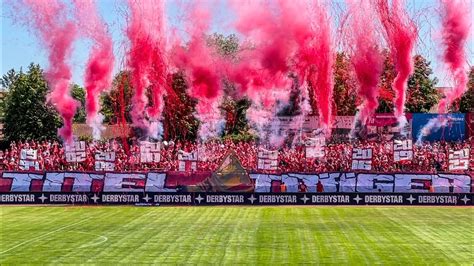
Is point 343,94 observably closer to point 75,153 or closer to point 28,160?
point 75,153

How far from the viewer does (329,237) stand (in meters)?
32.4

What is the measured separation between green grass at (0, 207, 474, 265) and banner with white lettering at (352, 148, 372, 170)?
204 inches

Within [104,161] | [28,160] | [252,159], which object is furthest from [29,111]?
[252,159]

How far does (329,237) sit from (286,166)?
2002 centimetres

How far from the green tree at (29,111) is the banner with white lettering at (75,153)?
32078 mm

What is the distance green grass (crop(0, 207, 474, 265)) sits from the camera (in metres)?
27.2

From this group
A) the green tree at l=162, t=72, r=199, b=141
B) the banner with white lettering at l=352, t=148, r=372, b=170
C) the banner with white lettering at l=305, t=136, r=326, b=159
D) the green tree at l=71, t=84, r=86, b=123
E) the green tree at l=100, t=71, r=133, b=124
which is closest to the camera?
the banner with white lettering at l=352, t=148, r=372, b=170

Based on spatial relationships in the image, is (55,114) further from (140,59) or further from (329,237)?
(329,237)

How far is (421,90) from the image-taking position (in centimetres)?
8844

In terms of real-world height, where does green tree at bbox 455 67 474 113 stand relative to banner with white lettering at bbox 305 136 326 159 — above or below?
above

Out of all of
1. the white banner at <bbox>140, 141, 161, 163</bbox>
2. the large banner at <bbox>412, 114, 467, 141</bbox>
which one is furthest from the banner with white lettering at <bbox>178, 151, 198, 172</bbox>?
the large banner at <bbox>412, 114, 467, 141</bbox>

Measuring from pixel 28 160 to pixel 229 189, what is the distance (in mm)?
13693

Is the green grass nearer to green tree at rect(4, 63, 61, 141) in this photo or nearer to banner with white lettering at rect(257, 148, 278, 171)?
banner with white lettering at rect(257, 148, 278, 171)

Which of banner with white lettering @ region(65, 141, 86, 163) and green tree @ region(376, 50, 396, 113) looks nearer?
Answer: banner with white lettering @ region(65, 141, 86, 163)
